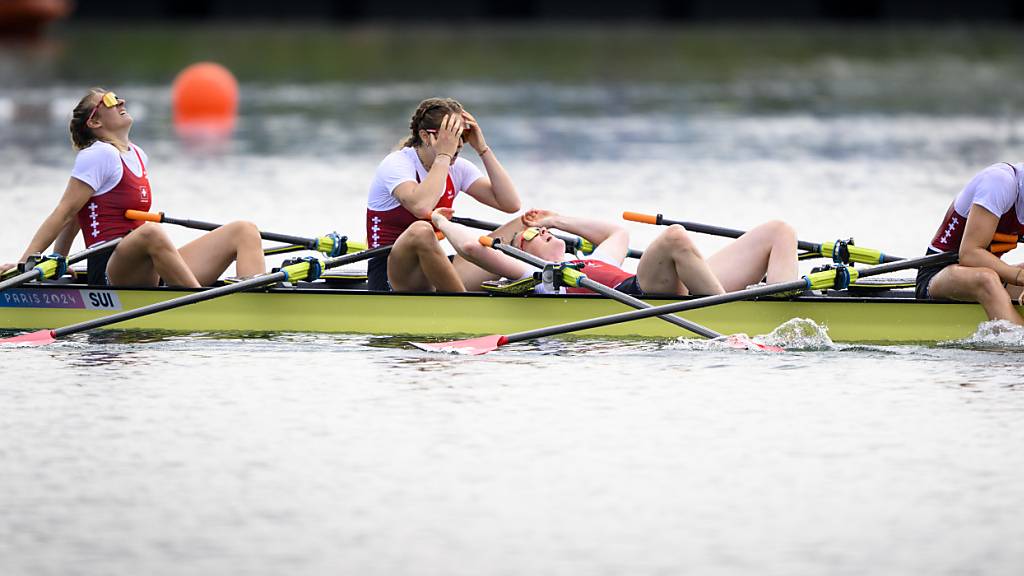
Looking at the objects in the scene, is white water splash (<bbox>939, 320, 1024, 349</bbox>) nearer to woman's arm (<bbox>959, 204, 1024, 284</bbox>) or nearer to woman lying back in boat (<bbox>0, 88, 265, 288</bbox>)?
woman's arm (<bbox>959, 204, 1024, 284</bbox>)

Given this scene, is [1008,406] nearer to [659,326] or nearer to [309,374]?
[659,326]

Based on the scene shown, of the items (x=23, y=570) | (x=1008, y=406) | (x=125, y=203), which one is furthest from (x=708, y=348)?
(x=23, y=570)

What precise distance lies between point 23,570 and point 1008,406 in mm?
4375

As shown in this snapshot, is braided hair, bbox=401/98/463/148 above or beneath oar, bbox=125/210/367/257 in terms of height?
above

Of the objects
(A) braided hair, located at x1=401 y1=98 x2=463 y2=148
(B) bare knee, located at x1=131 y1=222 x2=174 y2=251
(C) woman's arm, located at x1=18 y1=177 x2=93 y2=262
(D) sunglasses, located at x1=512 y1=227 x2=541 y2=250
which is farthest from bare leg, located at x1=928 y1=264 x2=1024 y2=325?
(C) woman's arm, located at x1=18 y1=177 x2=93 y2=262

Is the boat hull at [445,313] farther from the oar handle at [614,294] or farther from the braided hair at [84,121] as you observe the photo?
the braided hair at [84,121]

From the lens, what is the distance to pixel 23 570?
560 centimetres

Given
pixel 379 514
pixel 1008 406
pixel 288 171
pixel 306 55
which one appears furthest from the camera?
pixel 306 55

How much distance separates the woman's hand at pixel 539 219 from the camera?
9.42 metres

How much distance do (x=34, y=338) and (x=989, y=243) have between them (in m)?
4.91

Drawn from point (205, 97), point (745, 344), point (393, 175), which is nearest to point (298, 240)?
point (393, 175)

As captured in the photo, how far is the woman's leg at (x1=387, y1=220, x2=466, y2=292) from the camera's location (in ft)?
29.6

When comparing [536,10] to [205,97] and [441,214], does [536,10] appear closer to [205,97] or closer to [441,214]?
[205,97]

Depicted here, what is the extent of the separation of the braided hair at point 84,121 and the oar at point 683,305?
212 cm
